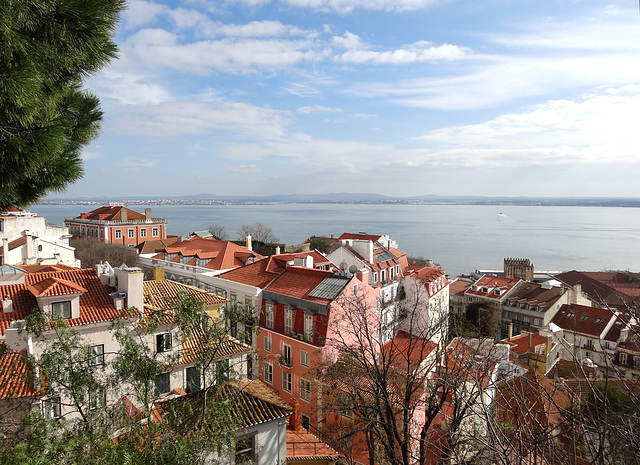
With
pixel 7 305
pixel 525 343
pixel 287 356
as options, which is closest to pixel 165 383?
pixel 7 305

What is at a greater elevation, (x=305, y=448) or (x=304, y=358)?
(x=304, y=358)

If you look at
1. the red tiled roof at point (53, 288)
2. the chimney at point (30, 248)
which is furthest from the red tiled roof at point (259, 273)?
the chimney at point (30, 248)

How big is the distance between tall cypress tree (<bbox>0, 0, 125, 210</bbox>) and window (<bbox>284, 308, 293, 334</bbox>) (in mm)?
14128

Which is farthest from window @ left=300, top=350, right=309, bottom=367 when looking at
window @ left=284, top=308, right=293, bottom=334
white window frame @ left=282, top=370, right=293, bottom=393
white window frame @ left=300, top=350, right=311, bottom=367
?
window @ left=284, top=308, right=293, bottom=334

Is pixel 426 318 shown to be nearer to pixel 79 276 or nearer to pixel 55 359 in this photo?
pixel 79 276

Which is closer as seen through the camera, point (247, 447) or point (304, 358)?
point (247, 447)

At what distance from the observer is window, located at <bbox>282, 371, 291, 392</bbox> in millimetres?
18531

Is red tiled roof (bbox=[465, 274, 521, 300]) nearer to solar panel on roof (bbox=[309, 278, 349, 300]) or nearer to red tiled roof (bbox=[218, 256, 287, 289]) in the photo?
red tiled roof (bbox=[218, 256, 287, 289])

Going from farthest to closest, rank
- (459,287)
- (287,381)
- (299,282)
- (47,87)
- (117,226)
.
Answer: (117,226) → (459,287) → (299,282) → (287,381) → (47,87)

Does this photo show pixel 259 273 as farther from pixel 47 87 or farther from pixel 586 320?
pixel 586 320

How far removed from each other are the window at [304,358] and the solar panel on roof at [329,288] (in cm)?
241

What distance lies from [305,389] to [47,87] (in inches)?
603

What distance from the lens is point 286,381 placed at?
18.7m

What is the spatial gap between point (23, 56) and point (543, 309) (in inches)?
1805
